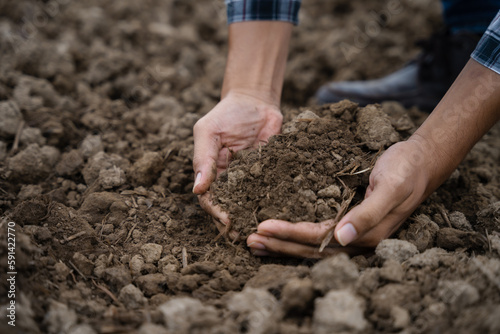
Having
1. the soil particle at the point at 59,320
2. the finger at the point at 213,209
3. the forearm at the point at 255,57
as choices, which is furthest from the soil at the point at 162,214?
the forearm at the point at 255,57

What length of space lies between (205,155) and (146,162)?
399mm

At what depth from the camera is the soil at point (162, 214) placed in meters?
1.27

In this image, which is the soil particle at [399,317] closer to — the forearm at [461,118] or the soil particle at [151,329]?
the forearm at [461,118]

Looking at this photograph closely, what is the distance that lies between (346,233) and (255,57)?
118cm

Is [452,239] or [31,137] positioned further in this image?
[31,137]

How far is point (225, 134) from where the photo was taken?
1.93 m

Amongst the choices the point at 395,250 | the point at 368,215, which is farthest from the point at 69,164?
the point at 395,250

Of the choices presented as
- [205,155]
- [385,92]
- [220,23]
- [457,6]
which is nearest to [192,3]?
[220,23]

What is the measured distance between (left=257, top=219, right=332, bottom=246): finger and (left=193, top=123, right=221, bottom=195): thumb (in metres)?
0.34

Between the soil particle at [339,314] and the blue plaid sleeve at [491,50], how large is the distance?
1.09 metres

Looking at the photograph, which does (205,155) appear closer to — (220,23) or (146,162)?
(146,162)

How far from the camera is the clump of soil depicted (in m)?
1.61

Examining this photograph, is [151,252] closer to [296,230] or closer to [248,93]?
[296,230]

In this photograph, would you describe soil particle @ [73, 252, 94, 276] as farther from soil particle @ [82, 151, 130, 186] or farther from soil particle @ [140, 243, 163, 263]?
soil particle @ [82, 151, 130, 186]
